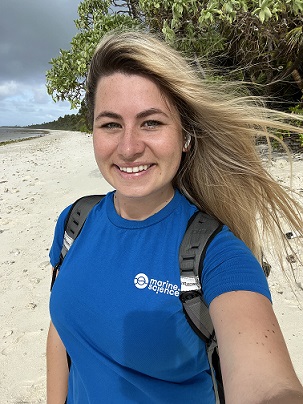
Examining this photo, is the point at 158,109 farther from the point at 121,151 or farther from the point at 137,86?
the point at 121,151

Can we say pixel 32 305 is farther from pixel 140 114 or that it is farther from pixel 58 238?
pixel 140 114

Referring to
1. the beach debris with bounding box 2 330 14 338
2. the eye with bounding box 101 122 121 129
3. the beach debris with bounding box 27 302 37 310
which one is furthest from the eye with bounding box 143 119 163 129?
the beach debris with bounding box 27 302 37 310

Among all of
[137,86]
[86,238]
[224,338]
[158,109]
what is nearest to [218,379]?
[224,338]

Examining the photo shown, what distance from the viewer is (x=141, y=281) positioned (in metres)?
1.60

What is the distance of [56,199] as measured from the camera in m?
9.89

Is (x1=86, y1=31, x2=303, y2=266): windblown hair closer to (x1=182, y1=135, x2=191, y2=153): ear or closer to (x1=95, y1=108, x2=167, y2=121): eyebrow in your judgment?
(x1=182, y1=135, x2=191, y2=153): ear

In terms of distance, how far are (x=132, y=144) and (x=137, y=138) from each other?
0.04 meters

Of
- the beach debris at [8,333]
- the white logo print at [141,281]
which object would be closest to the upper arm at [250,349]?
the white logo print at [141,281]

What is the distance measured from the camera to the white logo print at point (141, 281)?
5.20 feet

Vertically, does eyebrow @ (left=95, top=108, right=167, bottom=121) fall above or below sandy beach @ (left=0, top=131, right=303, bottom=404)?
above

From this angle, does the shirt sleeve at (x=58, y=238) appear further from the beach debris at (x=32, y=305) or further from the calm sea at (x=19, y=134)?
the calm sea at (x=19, y=134)

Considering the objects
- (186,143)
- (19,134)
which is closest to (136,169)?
(186,143)

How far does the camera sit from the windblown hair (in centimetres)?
200

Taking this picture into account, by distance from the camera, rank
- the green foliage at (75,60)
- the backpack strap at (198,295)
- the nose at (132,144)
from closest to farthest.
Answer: the backpack strap at (198,295) → the nose at (132,144) → the green foliage at (75,60)
